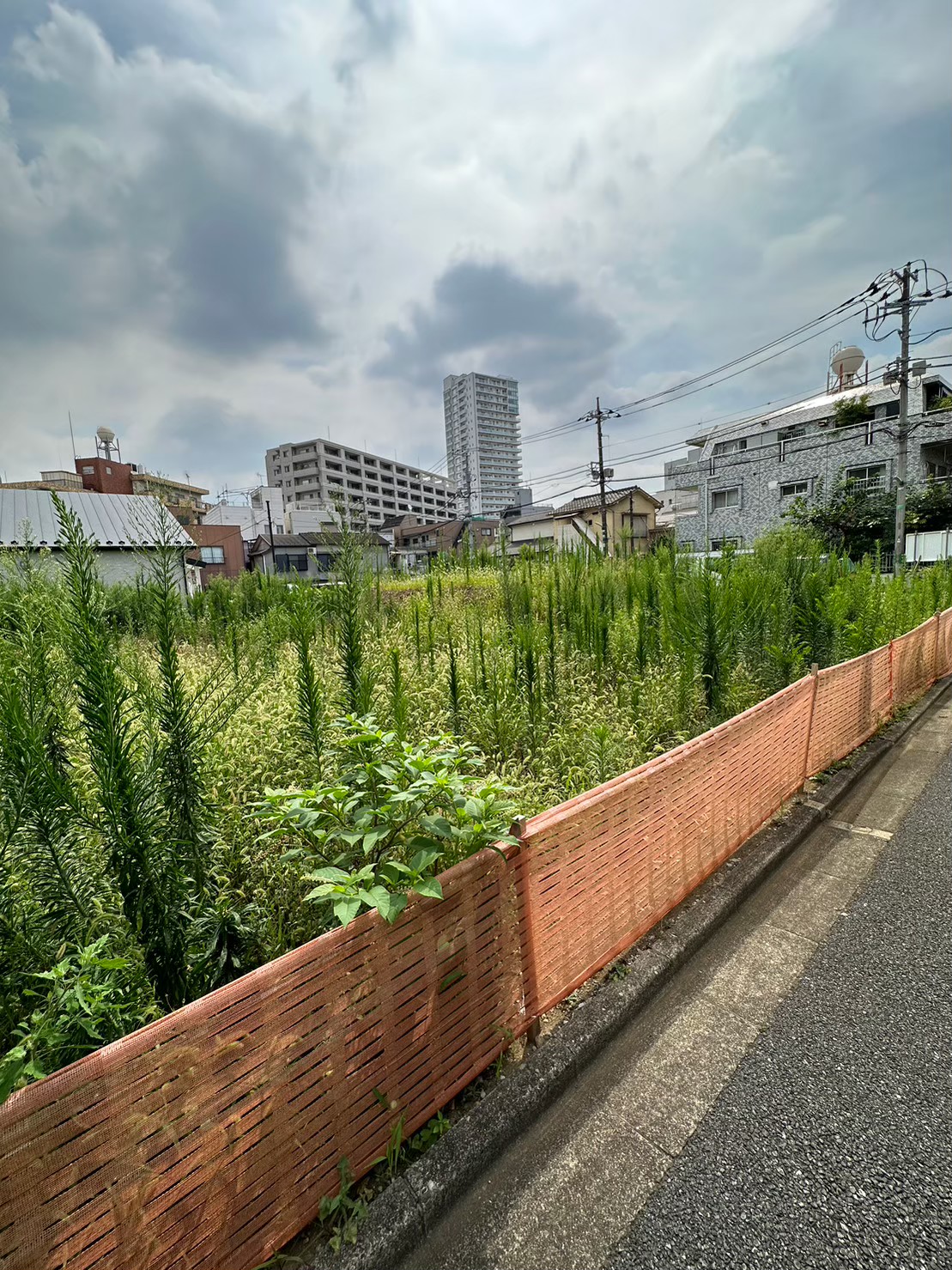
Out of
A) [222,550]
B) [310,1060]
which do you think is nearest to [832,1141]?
[310,1060]

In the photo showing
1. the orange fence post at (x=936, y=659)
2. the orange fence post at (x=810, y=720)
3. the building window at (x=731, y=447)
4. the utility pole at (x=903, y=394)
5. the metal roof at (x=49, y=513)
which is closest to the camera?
the orange fence post at (x=810, y=720)

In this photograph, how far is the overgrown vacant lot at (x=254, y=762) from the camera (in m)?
1.34

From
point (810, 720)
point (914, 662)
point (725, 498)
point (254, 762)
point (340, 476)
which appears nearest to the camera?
point (254, 762)

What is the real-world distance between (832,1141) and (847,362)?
28.5 meters

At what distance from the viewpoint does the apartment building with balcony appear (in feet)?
56.0

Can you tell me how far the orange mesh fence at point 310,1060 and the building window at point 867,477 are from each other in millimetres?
20592

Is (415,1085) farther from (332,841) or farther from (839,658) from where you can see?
(839,658)

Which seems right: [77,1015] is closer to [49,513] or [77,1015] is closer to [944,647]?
[944,647]

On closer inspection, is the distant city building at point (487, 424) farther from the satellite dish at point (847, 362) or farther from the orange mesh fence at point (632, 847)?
the orange mesh fence at point (632, 847)

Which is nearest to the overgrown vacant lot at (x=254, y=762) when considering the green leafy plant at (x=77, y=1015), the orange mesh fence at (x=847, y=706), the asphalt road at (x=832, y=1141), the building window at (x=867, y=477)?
the green leafy plant at (x=77, y=1015)

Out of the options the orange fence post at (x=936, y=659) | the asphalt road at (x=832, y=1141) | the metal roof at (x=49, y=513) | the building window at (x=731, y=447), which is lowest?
the asphalt road at (x=832, y=1141)

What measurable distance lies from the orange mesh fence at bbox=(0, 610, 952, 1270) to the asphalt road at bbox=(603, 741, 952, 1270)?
0.53 meters

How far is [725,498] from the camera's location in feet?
75.8

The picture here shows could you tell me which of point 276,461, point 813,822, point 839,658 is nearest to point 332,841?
point 813,822
